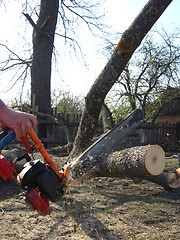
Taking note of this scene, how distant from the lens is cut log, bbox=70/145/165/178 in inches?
121

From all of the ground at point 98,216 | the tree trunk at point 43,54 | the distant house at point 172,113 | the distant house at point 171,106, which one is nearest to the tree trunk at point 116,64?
the ground at point 98,216

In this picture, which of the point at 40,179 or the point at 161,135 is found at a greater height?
the point at 40,179

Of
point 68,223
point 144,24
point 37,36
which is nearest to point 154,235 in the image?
point 68,223

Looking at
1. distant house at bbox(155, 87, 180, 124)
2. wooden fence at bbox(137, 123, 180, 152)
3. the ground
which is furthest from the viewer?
distant house at bbox(155, 87, 180, 124)

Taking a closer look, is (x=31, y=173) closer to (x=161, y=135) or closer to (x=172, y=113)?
(x=161, y=135)

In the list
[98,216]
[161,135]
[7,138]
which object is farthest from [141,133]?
[7,138]

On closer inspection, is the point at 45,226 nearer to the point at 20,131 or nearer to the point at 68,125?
the point at 20,131

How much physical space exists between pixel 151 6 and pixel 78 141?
7.89 feet

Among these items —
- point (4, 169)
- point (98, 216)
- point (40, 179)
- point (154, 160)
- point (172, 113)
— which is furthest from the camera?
point (172, 113)

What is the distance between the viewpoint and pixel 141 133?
38.8ft

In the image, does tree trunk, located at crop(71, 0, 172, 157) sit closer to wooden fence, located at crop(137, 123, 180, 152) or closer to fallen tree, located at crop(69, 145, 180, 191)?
fallen tree, located at crop(69, 145, 180, 191)

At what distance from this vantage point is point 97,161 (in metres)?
3.51

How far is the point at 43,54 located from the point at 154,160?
6.94 m

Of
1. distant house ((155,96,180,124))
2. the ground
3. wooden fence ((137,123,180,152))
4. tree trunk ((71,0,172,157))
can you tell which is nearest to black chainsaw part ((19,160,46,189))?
the ground
